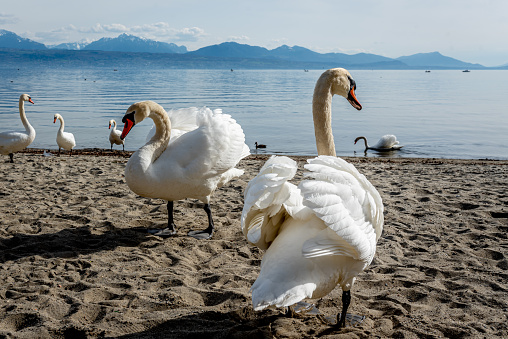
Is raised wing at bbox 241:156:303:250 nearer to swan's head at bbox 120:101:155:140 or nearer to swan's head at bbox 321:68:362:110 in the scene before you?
swan's head at bbox 321:68:362:110

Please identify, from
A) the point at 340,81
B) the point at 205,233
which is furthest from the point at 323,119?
the point at 205,233

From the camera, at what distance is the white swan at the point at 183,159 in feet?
17.2

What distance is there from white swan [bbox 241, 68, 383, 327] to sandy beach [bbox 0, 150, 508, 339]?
2.33 feet

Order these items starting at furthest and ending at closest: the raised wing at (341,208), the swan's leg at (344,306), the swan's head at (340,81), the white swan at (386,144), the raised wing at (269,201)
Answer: the white swan at (386,144) → the swan's head at (340,81) → the swan's leg at (344,306) → the raised wing at (269,201) → the raised wing at (341,208)

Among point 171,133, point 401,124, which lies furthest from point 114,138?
point 401,124

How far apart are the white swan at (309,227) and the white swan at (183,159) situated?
7.92ft

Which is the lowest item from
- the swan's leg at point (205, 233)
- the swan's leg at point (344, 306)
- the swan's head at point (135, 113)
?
the swan's leg at point (205, 233)

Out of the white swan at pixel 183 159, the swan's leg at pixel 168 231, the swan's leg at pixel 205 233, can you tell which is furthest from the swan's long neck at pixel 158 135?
the swan's leg at pixel 205 233

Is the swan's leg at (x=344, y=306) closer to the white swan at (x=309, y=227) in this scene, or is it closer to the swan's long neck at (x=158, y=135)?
the white swan at (x=309, y=227)

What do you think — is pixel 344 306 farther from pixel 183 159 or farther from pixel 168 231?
pixel 168 231

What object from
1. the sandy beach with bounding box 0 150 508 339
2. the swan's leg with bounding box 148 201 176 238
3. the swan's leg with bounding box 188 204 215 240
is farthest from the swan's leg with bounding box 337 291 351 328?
the swan's leg with bounding box 148 201 176 238

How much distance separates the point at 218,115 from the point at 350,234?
12.5ft

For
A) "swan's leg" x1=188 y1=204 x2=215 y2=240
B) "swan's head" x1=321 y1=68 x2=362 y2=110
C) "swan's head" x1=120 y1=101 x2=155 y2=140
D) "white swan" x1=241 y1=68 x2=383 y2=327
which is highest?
"swan's head" x1=321 y1=68 x2=362 y2=110

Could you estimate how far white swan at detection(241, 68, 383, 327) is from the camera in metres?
2.53
